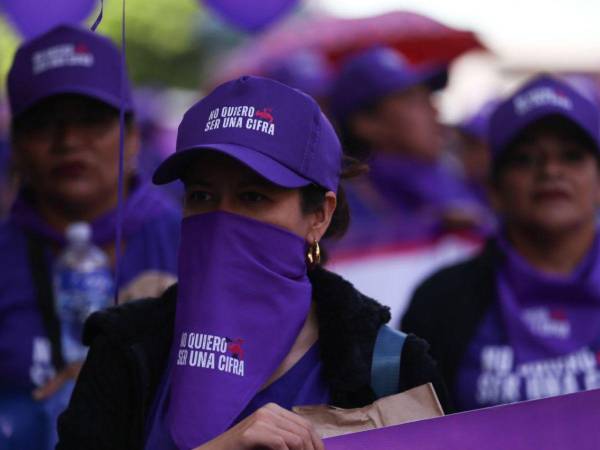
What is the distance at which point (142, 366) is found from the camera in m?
2.87

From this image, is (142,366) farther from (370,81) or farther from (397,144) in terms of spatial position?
(370,81)

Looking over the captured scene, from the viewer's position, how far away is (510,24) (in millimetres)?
36656

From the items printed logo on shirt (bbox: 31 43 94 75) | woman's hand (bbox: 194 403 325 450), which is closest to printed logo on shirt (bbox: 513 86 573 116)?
printed logo on shirt (bbox: 31 43 94 75)

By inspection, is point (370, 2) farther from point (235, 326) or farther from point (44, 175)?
point (235, 326)

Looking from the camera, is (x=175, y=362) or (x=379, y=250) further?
(x=379, y=250)

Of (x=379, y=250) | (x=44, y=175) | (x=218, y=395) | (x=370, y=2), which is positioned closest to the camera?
(x=218, y=395)

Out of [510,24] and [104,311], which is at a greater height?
[510,24]

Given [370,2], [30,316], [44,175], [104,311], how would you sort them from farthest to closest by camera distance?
[370,2] → [44,175] → [30,316] → [104,311]

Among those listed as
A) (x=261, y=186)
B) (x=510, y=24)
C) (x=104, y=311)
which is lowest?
(x=104, y=311)

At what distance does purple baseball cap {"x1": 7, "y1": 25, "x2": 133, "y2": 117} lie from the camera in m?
4.54

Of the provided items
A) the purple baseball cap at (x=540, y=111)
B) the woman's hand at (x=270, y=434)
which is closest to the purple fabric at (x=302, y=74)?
the purple baseball cap at (x=540, y=111)

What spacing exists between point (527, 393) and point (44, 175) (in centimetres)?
185

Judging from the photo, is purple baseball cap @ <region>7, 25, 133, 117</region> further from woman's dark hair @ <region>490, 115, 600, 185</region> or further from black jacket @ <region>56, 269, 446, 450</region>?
black jacket @ <region>56, 269, 446, 450</region>

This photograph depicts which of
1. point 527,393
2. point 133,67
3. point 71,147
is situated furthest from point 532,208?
point 133,67
